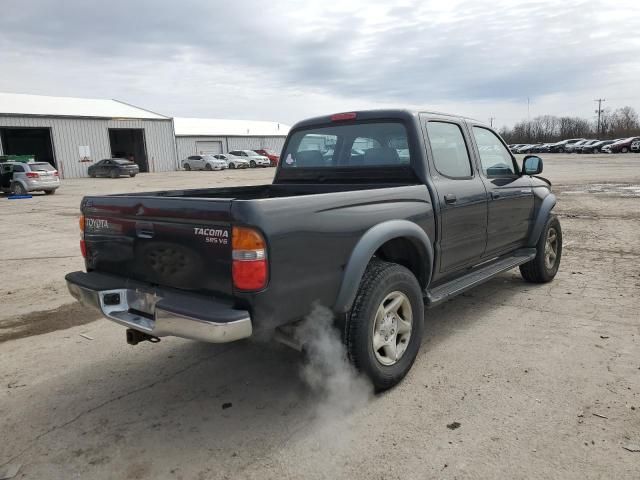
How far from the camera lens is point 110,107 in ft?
135

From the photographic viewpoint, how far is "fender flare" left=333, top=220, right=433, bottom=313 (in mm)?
2998

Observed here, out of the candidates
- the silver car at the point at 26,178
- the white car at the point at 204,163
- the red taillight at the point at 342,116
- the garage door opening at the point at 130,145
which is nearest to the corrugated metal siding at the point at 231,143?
the garage door opening at the point at 130,145

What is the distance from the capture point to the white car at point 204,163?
40.2 metres

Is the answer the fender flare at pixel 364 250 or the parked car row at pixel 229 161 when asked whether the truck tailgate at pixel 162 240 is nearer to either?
the fender flare at pixel 364 250

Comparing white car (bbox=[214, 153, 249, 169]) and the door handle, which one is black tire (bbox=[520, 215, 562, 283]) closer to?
the door handle

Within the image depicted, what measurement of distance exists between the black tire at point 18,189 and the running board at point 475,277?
21252 millimetres

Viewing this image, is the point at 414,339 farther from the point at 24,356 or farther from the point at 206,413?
the point at 24,356

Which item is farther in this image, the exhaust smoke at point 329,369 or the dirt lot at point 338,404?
the exhaust smoke at point 329,369

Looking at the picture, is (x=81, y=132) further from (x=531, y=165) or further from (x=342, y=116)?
(x=531, y=165)

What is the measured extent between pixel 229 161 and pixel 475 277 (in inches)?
1561

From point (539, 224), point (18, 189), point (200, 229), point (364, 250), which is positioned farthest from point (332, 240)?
point (18, 189)

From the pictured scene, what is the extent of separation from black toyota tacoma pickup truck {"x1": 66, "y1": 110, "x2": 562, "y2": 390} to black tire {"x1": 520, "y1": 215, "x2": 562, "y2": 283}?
588mm

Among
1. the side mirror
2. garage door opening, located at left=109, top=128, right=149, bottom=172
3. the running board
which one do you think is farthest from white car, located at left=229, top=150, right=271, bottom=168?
the running board

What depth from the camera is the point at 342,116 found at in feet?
14.3
